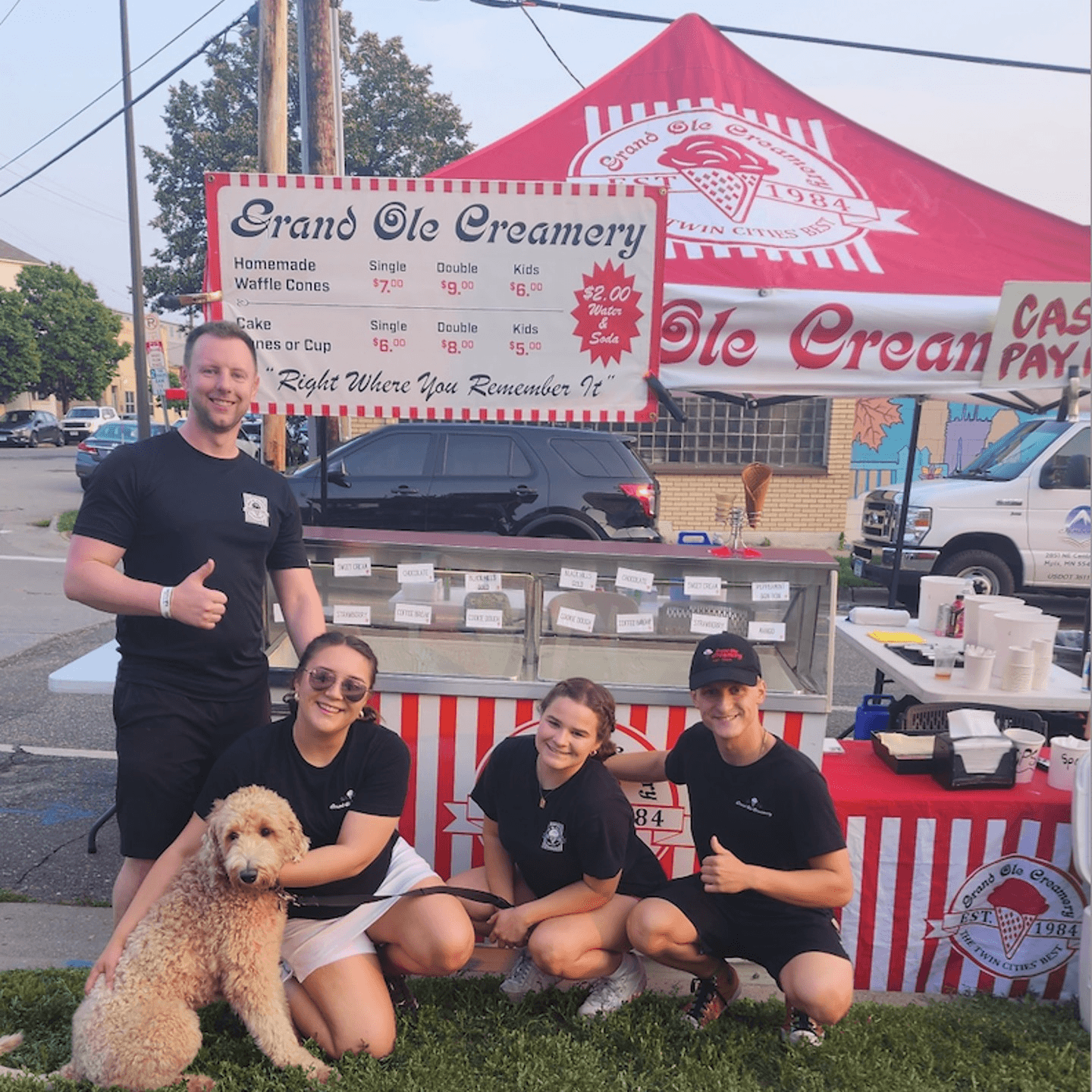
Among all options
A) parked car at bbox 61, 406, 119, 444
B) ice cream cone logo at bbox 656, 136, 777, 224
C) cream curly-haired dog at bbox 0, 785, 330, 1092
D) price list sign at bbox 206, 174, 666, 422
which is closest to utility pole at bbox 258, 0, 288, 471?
price list sign at bbox 206, 174, 666, 422

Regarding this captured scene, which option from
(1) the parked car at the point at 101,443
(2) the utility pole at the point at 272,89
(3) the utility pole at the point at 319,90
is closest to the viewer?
(2) the utility pole at the point at 272,89

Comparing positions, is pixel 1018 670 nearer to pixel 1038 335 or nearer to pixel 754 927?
pixel 1038 335

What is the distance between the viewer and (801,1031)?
275 centimetres

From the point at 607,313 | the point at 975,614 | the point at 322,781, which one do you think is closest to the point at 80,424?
the point at 607,313

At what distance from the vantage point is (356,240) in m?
3.64

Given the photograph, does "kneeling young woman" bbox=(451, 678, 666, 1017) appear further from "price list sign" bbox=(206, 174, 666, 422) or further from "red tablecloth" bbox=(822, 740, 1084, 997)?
"price list sign" bbox=(206, 174, 666, 422)

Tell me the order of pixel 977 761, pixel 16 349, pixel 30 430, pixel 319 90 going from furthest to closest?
pixel 16 349
pixel 30 430
pixel 319 90
pixel 977 761

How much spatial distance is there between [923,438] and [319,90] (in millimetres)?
12361

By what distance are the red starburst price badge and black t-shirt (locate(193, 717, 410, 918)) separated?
1804 millimetres

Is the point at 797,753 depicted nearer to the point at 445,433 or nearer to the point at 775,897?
the point at 775,897

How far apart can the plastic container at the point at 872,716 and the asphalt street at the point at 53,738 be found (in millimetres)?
1622

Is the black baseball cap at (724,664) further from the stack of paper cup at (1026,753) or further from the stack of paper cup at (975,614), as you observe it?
the stack of paper cup at (975,614)

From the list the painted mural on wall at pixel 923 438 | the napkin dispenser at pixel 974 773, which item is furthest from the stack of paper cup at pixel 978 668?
the painted mural on wall at pixel 923 438

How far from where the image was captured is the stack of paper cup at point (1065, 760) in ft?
10.4
